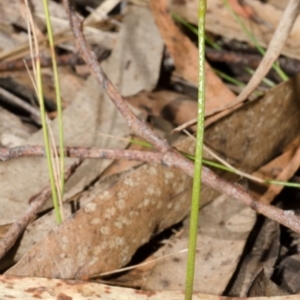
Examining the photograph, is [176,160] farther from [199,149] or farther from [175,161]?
[199,149]

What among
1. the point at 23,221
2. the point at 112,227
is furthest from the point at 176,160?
the point at 23,221

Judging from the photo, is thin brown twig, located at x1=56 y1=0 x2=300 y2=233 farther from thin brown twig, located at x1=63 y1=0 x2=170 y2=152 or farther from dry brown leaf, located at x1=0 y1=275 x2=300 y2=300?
dry brown leaf, located at x1=0 y1=275 x2=300 y2=300

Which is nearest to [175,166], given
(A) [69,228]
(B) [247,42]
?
(A) [69,228]

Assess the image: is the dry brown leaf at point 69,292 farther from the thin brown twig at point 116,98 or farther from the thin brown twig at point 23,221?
the thin brown twig at point 116,98

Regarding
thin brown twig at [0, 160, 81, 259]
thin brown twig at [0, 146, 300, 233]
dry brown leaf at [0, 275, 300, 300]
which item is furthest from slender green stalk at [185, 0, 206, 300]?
thin brown twig at [0, 160, 81, 259]

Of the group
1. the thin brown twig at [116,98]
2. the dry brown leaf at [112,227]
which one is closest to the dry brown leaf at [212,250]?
the dry brown leaf at [112,227]
